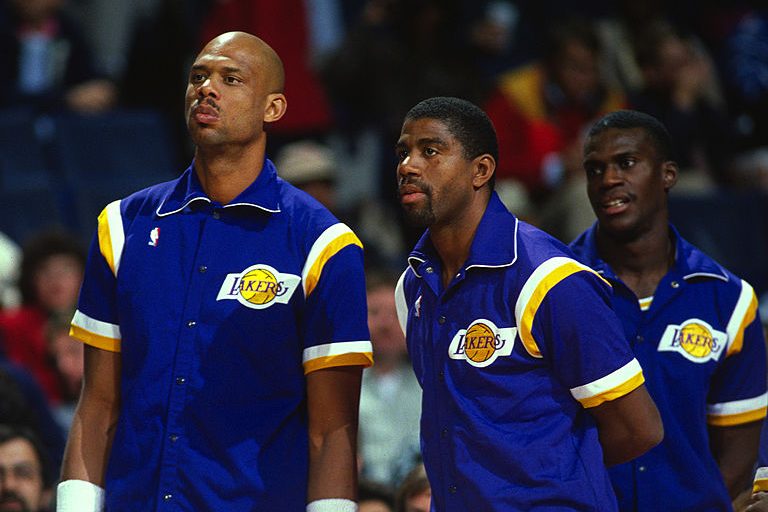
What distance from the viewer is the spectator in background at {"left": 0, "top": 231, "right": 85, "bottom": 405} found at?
7.05 meters

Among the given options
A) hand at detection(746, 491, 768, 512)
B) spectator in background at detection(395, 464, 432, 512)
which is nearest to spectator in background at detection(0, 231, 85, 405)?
spectator in background at detection(395, 464, 432, 512)

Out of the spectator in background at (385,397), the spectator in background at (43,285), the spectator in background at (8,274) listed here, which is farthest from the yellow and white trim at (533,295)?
the spectator in background at (8,274)

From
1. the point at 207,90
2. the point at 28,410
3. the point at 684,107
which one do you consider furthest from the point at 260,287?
the point at 684,107

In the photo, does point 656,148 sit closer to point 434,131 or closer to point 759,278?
point 434,131

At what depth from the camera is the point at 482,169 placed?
3764 mm

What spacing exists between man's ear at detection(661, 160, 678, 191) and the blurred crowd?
2.96m

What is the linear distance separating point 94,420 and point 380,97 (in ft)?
16.8

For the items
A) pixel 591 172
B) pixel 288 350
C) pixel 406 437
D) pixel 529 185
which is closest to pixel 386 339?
pixel 406 437

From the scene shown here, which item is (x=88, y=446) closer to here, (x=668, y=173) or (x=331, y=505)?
(x=331, y=505)

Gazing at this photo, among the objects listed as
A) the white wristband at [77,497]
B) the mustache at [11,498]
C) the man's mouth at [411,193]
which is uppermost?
the man's mouth at [411,193]

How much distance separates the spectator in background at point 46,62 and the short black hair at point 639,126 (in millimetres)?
4814

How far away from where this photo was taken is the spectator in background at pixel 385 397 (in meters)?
7.09

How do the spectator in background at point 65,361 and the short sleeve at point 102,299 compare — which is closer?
the short sleeve at point 102,299

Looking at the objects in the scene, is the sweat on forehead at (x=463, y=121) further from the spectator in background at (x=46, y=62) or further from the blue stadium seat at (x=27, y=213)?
the spectator in background at (x=46, y=62)
